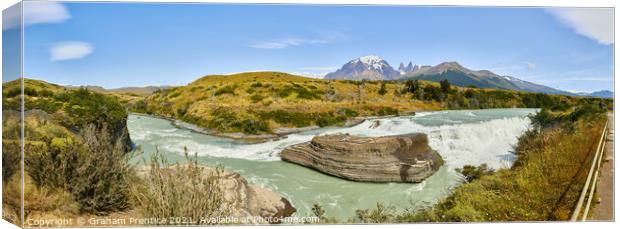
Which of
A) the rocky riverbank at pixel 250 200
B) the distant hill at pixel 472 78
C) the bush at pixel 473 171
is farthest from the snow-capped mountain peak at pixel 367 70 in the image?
the rocky riverbank at pixel 250 200

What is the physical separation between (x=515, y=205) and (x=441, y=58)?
2.79 m

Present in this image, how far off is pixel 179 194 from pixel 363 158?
11.3ft

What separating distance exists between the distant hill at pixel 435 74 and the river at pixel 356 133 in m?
0.53

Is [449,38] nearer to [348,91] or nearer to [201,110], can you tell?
[348,91]

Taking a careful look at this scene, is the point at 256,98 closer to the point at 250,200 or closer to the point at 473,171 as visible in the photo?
the point at 250,200

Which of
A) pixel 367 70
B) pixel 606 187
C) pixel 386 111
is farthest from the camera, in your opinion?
pixel 386 111

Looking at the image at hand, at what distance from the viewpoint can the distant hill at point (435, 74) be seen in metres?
9.87

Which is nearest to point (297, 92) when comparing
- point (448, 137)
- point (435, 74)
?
point (435, 74)

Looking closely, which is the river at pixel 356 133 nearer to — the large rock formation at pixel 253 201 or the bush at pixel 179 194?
the large rock formation at pixel 253 201

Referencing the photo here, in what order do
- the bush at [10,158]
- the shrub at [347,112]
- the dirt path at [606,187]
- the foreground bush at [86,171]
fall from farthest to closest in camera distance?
1. the shrub at [347,112]
2. the dirt path at [606,187]
3. the bush at [10,158]
4. the foreground bush at [86,171]

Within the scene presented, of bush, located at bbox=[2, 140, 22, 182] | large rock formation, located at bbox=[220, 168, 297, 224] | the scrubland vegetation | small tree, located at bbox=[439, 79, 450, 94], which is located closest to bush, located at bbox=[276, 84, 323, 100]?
the scrubland vegetation

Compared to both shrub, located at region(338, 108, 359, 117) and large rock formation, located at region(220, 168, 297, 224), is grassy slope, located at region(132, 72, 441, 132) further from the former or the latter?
large rock formation, located at region(220, 168, 297, 224)

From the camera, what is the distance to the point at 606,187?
9.92 m

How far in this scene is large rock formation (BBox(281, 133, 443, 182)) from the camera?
10.0 metres
